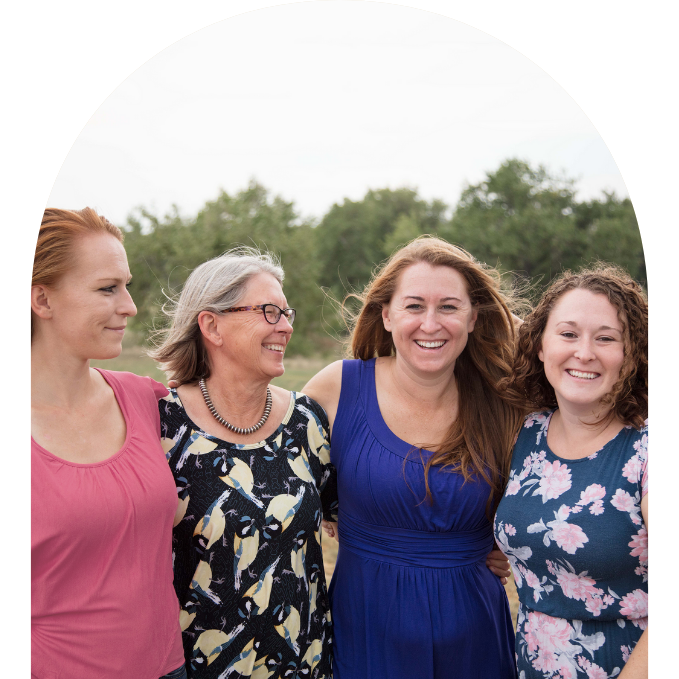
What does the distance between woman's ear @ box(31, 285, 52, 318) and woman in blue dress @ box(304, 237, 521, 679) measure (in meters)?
1.41

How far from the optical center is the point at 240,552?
97.0 inches

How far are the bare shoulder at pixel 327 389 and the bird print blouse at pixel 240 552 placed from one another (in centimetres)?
49

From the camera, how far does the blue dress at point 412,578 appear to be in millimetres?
2787

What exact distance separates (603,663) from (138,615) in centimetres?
164

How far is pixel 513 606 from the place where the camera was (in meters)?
5.82

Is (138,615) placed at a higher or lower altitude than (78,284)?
lower

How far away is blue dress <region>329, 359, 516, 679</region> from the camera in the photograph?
9.14 feet

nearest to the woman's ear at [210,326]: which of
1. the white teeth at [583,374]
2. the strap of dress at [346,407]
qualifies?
the strap of dress at [346,407]

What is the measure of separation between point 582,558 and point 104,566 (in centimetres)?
162

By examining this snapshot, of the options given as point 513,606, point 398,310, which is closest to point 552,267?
point 513,606

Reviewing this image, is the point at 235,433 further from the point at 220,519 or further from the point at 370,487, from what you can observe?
the point at 370,487

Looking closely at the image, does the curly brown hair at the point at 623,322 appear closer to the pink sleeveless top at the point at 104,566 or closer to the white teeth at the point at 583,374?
the white teeth at the point at 583,374

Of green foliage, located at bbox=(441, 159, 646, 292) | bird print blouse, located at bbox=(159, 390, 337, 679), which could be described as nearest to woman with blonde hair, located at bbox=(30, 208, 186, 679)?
bird print blouse, located at bbox=(159, 390, 337, 679)

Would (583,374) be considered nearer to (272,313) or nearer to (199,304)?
(272,313)
